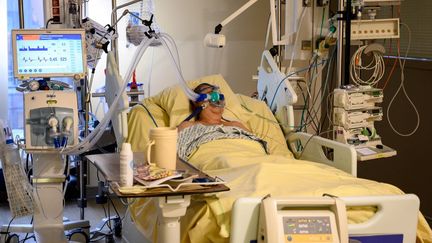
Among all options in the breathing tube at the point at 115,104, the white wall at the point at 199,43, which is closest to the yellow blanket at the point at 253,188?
the breathing tube at the point at 115,104

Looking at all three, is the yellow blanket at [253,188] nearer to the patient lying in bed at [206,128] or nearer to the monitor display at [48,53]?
the patient lying in bed at [206,128]

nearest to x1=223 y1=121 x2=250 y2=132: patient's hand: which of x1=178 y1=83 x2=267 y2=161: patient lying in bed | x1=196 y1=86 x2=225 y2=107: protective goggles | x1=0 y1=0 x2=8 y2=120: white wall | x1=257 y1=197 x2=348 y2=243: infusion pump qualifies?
x1=178 y1=83 x2=267 y2=161: patient lying in bed

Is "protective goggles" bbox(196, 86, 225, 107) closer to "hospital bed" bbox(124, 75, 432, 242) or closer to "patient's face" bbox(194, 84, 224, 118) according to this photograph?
"patient's face" bbox(194, 84, 224, 118)

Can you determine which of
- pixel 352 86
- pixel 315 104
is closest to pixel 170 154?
pixel 352 86

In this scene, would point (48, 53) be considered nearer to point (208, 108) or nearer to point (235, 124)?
point (208, 108)

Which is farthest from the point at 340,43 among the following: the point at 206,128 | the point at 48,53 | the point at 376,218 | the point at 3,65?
the point at 3,65

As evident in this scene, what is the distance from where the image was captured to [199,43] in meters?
4.81

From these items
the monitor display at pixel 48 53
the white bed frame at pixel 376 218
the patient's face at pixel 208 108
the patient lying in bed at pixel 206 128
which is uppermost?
the monitor display at pixel 48 53

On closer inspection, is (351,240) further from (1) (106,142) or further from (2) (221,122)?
(1) (106,142)

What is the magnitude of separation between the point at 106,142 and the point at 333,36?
1686 millimetres

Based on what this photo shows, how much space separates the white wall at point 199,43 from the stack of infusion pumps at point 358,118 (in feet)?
5.88

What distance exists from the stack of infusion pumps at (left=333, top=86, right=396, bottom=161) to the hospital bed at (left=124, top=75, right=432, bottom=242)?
0.54 ft

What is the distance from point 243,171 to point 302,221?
0.43m

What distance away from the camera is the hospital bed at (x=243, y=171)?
2.28 m
